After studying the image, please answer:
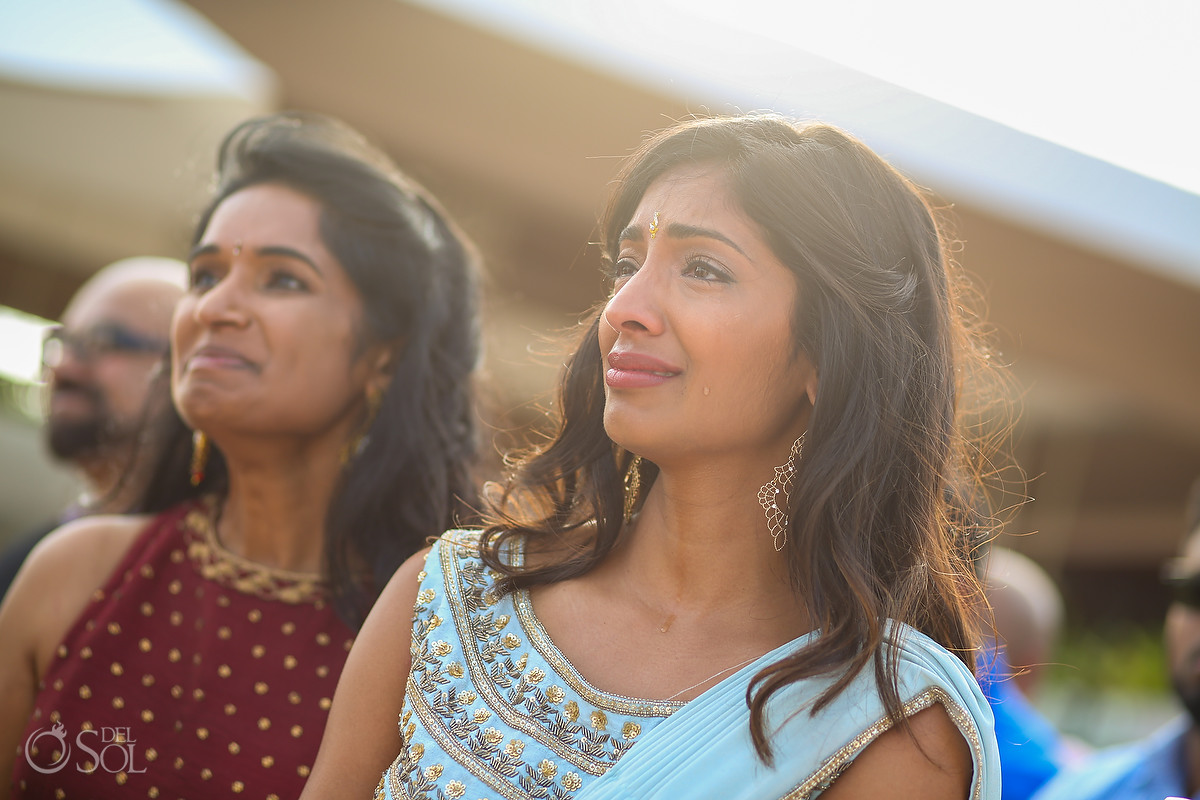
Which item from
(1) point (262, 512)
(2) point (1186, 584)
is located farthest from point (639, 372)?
(2) point (1186, 584)

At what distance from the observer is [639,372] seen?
1747mm

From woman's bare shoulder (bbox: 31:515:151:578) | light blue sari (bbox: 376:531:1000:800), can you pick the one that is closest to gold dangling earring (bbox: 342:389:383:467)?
woman's bare shoulder (bbox: 31:515:151:578)

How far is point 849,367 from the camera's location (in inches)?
70.2

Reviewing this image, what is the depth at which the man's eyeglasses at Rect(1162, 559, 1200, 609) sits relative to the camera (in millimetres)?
2969

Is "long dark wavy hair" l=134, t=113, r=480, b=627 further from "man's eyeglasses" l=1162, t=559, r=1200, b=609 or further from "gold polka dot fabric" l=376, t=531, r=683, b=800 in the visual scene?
"man's eyeglasses" l=1162, t=559, r=1200, b=609

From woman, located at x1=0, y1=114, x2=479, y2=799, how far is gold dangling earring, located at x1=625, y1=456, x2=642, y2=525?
0.67 meters

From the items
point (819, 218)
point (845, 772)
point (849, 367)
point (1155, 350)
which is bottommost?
point (845, 772)

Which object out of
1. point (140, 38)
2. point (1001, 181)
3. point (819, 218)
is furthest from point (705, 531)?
point (140, 38)

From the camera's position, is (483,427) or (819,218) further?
(483,427)

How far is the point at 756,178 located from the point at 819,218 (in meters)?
0.12

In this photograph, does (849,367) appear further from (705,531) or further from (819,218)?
(705,531)

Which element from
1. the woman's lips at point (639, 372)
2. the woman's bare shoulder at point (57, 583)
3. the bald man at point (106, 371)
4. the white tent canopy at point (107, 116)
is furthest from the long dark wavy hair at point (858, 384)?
the white tent canopy at point (107, 116)

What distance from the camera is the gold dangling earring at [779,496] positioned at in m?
1.84

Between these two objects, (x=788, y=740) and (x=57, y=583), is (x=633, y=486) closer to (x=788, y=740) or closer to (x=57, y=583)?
(x=788, y=740)
